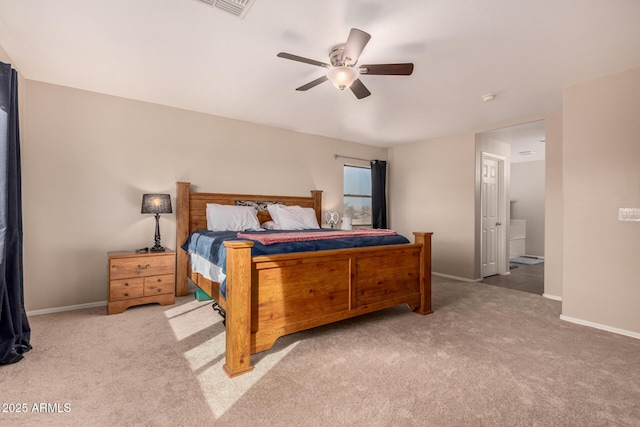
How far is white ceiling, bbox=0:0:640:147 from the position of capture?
197 centimetres

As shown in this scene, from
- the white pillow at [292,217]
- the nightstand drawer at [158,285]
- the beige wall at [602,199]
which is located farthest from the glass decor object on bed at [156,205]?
the beige wall at [602,199]

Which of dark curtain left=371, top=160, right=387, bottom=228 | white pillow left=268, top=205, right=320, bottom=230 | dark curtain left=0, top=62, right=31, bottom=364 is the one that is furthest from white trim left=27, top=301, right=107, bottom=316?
dark curtain left=371, top=160, right=387, bottom=228

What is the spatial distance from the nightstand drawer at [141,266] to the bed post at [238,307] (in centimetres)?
169

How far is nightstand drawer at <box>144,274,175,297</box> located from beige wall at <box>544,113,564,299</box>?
458cm

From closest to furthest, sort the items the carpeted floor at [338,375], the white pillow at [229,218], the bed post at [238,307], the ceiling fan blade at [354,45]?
the carpeted floor at [338,375] < the ceiling fan blade at [354,45] < the bed post at [238,307] < the white pillow at [229,218]

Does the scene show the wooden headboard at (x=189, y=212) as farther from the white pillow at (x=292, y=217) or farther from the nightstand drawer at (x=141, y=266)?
the nightstand drawer at (x=141, y=266)

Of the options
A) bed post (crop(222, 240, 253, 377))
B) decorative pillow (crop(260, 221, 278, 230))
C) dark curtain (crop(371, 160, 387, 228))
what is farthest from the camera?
dark curtain (crop(371, 160, 387, 228))

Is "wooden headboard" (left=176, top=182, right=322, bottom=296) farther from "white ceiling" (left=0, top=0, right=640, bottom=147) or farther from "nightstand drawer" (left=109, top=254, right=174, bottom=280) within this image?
"white ceiling" (left=0, top=0, right=640, bottom=147)

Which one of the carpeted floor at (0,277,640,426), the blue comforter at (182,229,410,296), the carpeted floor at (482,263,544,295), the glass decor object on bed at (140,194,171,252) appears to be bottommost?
the carpeted floor at (482,263,544,295)

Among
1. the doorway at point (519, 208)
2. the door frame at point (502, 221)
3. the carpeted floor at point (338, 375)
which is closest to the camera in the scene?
the carpeted floor at point (338, 375)

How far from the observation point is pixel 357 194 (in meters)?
5.85

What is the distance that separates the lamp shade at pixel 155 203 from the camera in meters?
3.38

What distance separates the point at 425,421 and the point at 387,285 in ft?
4.62

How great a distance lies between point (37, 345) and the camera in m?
2.37
